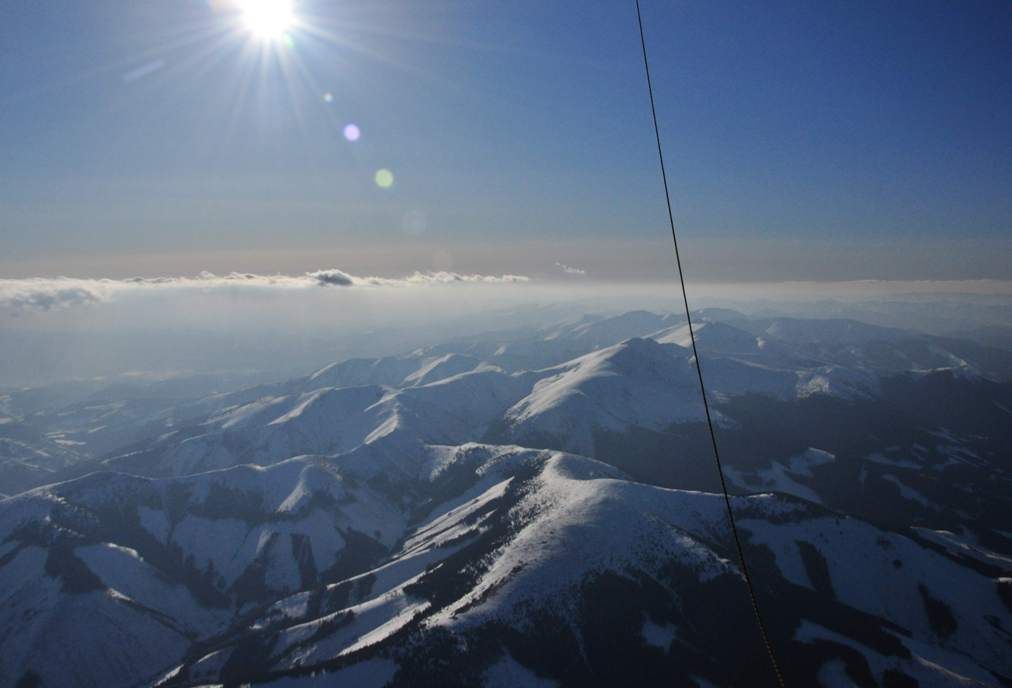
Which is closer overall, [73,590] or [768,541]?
[768,541]

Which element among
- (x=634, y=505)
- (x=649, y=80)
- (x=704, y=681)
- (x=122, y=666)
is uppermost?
(x=649, y=80)

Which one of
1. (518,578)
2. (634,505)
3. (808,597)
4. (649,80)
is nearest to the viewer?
(649,80)

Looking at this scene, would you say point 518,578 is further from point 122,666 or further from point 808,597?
point 122,666

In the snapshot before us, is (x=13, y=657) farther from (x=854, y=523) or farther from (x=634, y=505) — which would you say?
(x=854, y=523)

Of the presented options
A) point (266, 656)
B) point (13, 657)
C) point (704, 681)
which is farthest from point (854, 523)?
point (13, 657)

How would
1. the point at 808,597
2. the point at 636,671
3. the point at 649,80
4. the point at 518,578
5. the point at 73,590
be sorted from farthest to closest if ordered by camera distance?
1. the point at 73,590
2. the point at 808,597
3. the point at 518,578
4. the point at 636,671
5. the point at 649,80

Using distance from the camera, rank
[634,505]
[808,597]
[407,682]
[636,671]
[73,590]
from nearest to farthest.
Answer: [407,682] < [636,671] < [808,597] < [634,505] < [73,590]

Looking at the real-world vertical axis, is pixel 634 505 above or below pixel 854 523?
above

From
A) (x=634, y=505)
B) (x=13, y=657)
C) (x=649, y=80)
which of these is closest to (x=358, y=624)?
(x=634, y=505)

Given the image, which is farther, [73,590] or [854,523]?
[73,590]
